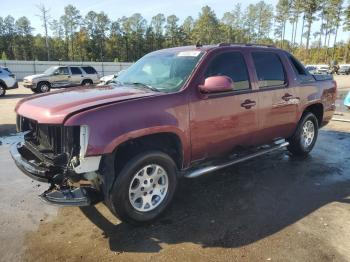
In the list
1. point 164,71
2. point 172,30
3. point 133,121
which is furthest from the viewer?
point 172,30

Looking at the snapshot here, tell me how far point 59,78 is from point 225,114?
2064cm

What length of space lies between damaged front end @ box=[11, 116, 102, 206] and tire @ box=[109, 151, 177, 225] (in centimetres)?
25

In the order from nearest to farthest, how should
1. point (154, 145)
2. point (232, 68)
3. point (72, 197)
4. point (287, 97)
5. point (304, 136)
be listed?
1. point (72, 197)
2. point (154, 145)
3. point (232, 68)
4. point (287, 97)
5. point (304, 136)

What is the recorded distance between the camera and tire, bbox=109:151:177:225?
3.77 m

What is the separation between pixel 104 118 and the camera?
11.7ft

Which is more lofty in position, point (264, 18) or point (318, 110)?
point (264, 18)

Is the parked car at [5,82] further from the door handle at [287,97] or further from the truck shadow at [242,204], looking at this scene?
the door handle at [287,97]

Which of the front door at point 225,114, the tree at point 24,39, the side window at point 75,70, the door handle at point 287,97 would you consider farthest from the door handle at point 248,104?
the tree at point 24,39

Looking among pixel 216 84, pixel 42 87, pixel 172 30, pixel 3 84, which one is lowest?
pixel 42 87

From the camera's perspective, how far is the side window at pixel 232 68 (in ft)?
15.6

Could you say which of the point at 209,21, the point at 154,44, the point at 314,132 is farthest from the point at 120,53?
the point at 314,132

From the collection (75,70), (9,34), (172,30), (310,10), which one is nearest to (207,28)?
(172,30)

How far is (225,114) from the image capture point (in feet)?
15.5

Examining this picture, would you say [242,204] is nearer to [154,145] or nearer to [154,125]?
[154,145]
